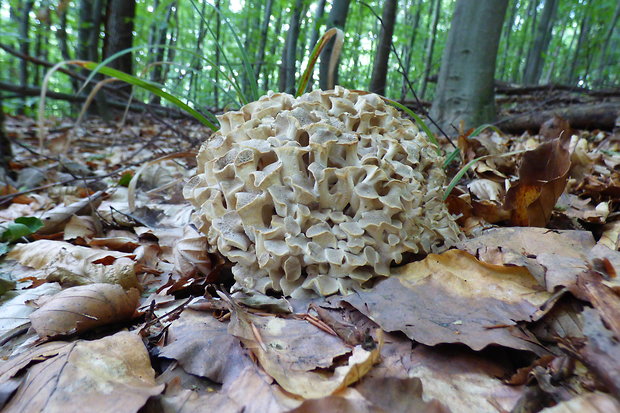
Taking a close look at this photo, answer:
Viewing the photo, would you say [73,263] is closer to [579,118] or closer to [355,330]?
[355,330]

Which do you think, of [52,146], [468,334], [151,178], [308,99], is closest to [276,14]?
[52,146]

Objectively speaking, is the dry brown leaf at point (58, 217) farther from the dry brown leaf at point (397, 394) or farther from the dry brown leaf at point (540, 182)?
the dry brown leaf at point (540, 182)

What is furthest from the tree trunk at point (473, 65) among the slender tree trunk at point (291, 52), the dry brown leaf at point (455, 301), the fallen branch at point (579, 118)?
the dry brown leaf at point (455, 301)

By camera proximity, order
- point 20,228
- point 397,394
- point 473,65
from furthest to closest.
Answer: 1. point 473,65
2. point 20,228
3. point 397,394

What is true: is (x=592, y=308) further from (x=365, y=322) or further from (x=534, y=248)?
(x=365, y=322)

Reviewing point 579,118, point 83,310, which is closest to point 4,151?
point 83,310

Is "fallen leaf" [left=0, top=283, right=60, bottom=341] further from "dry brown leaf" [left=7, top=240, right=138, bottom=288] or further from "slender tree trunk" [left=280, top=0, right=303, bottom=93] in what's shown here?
"slender tree trunk" [left=280, top=0, right=303, bottom=93]
